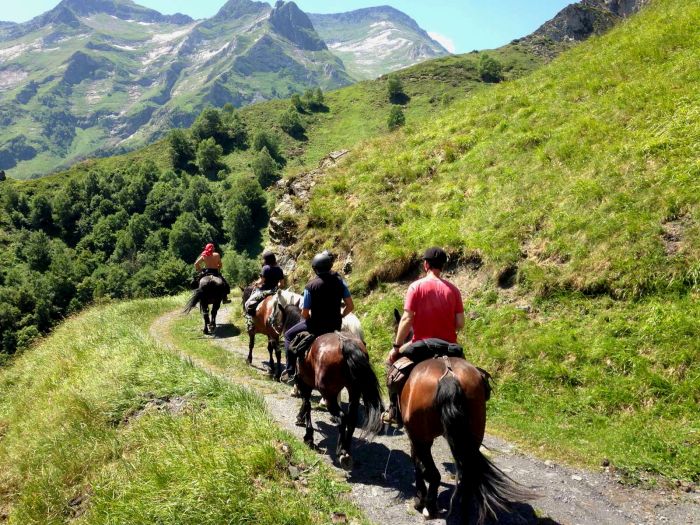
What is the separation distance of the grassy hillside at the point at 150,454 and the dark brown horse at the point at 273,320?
2611 millimetres

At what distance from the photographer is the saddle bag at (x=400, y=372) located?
7129mm

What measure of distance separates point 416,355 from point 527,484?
9.86 ft

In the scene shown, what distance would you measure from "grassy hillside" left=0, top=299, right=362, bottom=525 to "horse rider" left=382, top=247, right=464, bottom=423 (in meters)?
2.87

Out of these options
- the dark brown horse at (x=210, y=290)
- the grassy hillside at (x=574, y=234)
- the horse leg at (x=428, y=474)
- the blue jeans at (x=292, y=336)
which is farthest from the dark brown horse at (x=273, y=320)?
the horse leg at (x=428, y=474)

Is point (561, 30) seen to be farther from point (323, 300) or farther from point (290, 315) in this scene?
point (323, 300)

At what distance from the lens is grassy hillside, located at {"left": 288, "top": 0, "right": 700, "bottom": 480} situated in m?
9.13

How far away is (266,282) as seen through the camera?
15172 millimetres

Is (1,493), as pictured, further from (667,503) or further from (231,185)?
(231,185)

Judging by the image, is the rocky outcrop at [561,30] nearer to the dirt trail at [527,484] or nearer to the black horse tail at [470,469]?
the dirt trail at [527,484]

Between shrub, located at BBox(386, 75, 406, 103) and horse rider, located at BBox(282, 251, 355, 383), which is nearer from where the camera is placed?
horse rider, located at BBox(282, 251, 355, 383)

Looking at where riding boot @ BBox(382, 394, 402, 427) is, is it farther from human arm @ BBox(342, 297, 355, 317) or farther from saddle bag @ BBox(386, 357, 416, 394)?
human arm @ BBox(342, 297, 355, 317)

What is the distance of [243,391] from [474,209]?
34.1 ft

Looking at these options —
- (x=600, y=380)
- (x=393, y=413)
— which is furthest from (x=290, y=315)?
(x=600, y=380)

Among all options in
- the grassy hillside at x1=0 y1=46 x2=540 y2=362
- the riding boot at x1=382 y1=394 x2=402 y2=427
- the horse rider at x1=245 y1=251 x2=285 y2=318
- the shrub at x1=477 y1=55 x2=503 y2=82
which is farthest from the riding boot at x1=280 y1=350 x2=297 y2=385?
the shrub at x1=477 y1=55 x2=503 y2=82
